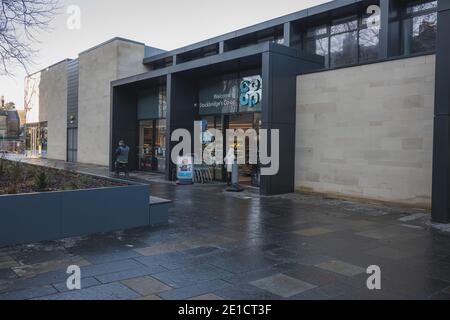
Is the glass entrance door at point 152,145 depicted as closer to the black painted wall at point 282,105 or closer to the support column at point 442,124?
the black painted wall at point 282,105

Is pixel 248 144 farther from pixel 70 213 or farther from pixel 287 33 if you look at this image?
pixel 70 213

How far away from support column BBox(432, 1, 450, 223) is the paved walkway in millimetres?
625

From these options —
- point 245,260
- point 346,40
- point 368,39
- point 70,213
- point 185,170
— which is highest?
point 346,40

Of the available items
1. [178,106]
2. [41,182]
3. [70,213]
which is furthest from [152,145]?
[70,213]

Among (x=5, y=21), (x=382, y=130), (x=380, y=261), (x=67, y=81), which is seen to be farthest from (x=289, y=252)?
(x=67, y=81)

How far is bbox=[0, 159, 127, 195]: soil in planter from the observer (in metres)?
7.34

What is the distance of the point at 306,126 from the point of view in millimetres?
12914

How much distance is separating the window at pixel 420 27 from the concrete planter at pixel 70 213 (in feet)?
31.3

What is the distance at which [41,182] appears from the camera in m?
7.37

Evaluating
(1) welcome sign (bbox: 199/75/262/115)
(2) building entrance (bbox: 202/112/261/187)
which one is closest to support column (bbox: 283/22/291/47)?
(1) welcome sign (bbox: 199/75/262/115)

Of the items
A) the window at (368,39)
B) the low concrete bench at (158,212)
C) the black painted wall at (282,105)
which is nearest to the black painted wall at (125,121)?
the black painted wall at (282,105)

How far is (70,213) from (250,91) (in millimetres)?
9237

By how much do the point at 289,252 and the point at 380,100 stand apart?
253 inches

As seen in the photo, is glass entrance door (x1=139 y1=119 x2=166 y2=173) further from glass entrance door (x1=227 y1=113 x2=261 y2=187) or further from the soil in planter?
the soil in planter
